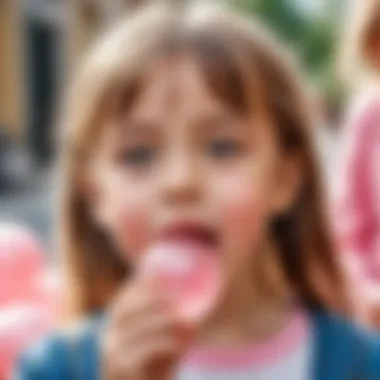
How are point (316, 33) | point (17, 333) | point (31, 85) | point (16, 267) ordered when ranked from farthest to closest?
point (31, 85) → point (316, 33) → point (16, 267) → point (17, 333)

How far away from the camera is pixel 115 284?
587 millimetres

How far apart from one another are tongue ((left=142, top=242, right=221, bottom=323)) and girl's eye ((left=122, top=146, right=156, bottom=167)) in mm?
50

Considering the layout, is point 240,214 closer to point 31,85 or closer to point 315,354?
point 315,354

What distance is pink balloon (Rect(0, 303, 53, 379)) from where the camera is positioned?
62 centimetres

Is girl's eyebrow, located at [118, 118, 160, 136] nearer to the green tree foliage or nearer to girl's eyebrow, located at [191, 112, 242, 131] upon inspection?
girl's eyebrow, located at [191, 112, 242, 131]

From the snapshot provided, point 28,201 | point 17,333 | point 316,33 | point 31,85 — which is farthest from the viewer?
point 31,85

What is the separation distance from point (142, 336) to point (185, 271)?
4cm

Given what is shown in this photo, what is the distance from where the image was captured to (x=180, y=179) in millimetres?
537

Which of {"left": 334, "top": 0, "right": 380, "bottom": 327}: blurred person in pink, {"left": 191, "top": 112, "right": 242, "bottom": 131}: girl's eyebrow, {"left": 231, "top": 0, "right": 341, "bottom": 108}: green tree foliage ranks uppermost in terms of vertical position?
{"left": 231, "top": 0, "right": 341, "bottom": 108}: green tree foliage

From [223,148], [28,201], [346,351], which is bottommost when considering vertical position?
[346,351]

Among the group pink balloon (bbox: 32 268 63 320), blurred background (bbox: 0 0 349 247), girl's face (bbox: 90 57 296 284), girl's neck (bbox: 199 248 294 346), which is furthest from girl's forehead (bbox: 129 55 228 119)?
blurred background (bbox: 0 0 349 247)

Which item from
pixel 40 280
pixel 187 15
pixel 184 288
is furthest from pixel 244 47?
pixel 40 280

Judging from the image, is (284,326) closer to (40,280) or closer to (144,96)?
(144,96)

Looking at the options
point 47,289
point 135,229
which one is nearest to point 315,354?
point 135,229
